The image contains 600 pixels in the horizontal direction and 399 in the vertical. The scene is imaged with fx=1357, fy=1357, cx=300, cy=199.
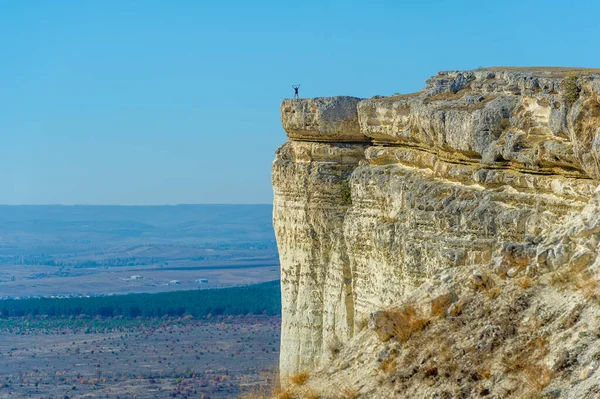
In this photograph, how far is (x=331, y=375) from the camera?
12.4 m

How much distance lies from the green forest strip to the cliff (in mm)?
72645

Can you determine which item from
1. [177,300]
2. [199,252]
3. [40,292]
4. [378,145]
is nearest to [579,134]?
[378,145]

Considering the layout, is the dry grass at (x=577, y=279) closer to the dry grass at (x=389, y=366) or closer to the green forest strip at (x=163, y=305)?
the dry grass at (x=389, y=366)

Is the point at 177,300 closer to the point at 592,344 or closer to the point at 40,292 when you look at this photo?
the point at 40,292

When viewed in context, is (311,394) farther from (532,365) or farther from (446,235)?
(446,235)

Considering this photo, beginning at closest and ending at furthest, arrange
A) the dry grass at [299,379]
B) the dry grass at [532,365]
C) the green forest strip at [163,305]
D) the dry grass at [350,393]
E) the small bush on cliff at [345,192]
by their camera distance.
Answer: the dry grass at [532,365], the dry grass at [350,393], the dry grass at [299,379], the small bush on cliff at [345,192], the green forest strip at [163,305]

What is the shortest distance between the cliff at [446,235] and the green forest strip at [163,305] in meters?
72.6

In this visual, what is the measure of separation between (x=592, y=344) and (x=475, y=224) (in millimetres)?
4234

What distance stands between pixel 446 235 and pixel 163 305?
83950 mm

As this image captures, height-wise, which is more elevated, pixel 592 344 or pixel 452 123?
pixel 452 123

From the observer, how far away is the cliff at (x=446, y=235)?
1097cm

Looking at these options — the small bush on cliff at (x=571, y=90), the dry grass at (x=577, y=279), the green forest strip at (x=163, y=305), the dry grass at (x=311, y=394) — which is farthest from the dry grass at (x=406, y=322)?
the green forest strip at (x=163, y=305)

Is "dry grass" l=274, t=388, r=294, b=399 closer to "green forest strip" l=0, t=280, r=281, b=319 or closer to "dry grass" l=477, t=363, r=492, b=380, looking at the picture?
"dry grass" l=477, t=363, r=492, b=380

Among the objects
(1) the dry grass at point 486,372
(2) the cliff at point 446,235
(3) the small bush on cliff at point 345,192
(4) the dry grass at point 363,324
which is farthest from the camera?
(3) the small bush on cliff at point 345,192
